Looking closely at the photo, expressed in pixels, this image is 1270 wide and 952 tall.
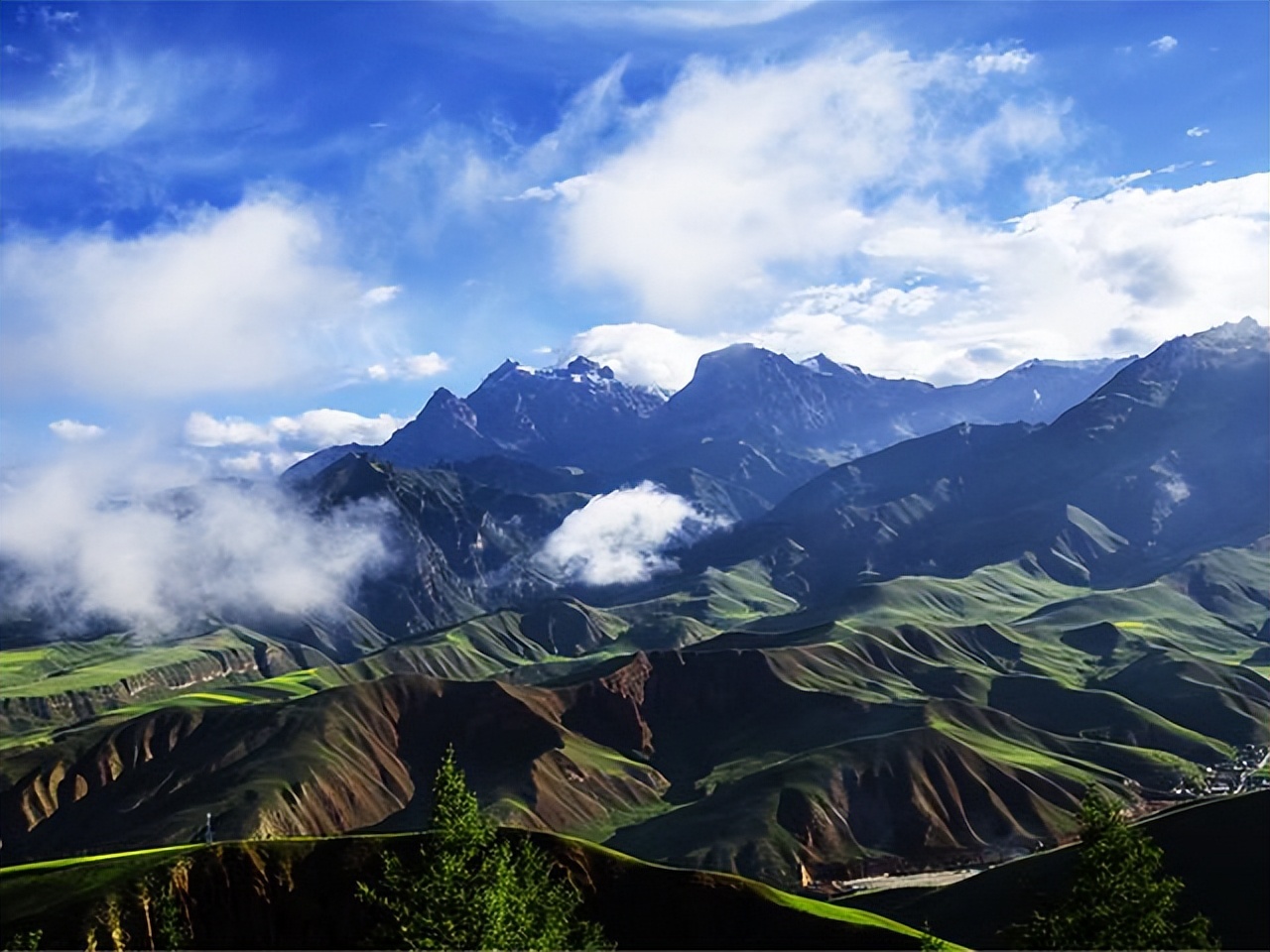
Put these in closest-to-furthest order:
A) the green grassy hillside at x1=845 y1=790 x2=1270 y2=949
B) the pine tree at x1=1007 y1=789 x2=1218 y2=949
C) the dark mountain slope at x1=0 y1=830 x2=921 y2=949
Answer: the pine tree at x1=1007 y1=789 x2=1218 y2=949 < the dark mountain slope at x1=0 y1=830 x2=921 y2=949 < the green grassy hillside at x1=845 y1=790 x2=1270 y2=949

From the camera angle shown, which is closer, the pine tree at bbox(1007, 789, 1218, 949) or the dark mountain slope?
the pine tree at bbox(1007, 789, 1218, 949)

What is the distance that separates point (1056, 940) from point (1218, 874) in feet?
235

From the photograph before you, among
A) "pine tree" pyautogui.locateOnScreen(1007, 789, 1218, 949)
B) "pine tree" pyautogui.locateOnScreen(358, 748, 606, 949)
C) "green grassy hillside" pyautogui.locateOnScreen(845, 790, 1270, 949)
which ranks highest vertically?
"pine tree" pyautogui.locateOnScreen(358, 748, 606, 949)

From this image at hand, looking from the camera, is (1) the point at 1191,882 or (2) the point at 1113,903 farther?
(1) the point at 1191,882

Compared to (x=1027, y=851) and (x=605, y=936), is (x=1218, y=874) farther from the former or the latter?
(x=1027, y=851)

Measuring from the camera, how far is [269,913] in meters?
102

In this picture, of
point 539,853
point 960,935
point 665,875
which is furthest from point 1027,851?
point 539,853

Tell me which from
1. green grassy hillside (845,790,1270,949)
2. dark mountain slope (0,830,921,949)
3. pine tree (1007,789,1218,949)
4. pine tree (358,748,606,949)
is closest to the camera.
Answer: pine tree (1007,789,1218,949)

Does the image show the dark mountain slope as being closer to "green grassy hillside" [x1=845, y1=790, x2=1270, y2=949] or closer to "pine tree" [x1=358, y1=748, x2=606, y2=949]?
"green grassy hillside" [x1=845, y1=790, x2=1270, y2=949]

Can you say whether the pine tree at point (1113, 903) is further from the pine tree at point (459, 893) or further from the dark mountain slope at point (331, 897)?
the dark mountain slope at point (331, 897)

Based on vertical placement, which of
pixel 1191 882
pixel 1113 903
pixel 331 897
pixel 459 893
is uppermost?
pixel 459 893

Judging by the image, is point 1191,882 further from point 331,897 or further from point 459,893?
point 459,893

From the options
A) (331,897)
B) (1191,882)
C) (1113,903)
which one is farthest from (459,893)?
(1191,882)

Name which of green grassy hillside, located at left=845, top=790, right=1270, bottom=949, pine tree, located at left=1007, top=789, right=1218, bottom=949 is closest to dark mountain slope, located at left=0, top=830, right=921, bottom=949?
green grassy hillside, located at left=845, top=790, right=1270, bottom=949
